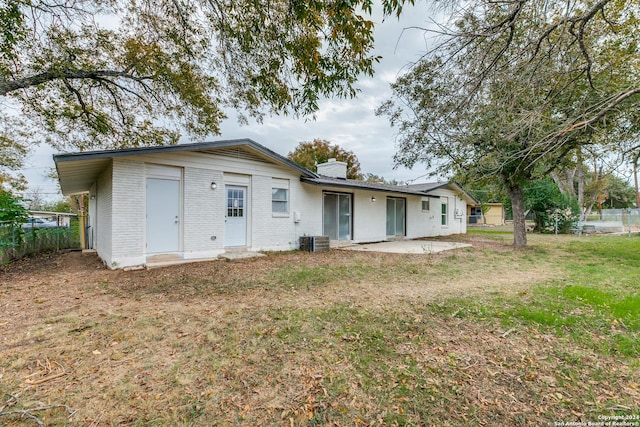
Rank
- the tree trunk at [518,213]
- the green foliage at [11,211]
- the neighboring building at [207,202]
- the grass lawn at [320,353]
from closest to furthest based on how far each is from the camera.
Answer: the grass lawn at [320,353], the neighboring building at [207,202], the green foliage at [11,211], the tree trunk at [518,213]

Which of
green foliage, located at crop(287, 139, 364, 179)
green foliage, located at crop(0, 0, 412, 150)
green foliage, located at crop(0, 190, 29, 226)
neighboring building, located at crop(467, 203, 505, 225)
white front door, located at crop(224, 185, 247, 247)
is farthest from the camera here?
neighboring building, located at crop(467, 203, 505, 225)

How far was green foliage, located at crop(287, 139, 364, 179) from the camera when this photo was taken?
29.8 m

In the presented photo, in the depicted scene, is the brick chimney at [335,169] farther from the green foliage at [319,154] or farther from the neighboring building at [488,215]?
the neighboring building at [488,215]

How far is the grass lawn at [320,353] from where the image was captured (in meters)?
2.09

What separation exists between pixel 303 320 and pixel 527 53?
5.18 meters

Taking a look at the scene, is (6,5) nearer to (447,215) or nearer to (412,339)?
(412,339)

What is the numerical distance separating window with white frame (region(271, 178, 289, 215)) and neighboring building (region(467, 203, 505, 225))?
28384mm

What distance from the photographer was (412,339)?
3.17 meters

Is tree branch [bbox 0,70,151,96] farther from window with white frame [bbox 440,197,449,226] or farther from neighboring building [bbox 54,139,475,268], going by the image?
window with white frame [bbox 440,197,449,226]

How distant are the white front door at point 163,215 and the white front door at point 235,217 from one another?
1471 mm

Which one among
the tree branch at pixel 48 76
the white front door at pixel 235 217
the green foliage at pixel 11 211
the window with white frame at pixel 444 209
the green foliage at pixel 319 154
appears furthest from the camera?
the green foliage at pixel 319 154

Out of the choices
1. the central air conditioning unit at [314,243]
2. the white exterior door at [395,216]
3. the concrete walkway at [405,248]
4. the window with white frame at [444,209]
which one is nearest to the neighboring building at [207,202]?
the central air conditioning unit at [314,243]

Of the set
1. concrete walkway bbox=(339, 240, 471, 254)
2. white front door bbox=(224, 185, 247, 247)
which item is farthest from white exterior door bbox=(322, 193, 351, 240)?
white front door bbox=(224, 185, 247, 247)

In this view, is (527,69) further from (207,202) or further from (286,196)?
(207,202)
